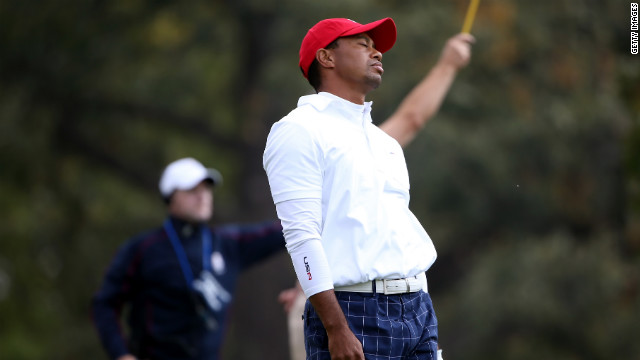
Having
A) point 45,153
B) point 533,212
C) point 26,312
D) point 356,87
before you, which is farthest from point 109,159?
point 356,87

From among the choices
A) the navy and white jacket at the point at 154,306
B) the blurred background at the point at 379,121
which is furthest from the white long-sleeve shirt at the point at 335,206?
the blurred background at the point at 379,121

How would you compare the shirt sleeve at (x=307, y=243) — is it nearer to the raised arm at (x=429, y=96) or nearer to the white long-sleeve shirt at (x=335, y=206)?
the white long-sleeve shirt at (x=335, y=206)

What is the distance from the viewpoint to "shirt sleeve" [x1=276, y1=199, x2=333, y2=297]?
149 inches

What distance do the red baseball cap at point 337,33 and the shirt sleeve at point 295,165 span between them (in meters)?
0.44

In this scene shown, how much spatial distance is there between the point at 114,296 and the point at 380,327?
3129 mm

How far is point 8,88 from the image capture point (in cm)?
1474

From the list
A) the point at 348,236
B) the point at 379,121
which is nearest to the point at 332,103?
the point at 348,236

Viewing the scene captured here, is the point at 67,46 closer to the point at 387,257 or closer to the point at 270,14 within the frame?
the point at 270,14

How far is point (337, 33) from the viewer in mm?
4184

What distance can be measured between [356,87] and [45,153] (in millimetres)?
11907

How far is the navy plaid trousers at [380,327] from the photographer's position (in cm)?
386

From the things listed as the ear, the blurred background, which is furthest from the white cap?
the blurred background

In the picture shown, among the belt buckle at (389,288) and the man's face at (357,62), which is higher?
the man's face at (357,62)

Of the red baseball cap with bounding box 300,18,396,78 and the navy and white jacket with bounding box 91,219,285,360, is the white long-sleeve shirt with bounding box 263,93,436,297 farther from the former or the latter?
the navy and white jacket with bounding box 91,219,285,360
